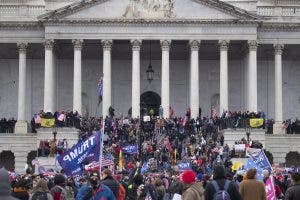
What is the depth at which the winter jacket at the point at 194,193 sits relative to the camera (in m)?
15.8

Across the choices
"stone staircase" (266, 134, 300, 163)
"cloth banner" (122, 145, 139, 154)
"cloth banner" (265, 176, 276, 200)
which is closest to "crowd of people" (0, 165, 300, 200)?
"cloth banner" (265, 176, 276, 200)

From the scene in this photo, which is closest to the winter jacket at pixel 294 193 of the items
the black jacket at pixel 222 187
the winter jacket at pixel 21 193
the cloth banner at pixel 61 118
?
the black jacket at pixel 222 187

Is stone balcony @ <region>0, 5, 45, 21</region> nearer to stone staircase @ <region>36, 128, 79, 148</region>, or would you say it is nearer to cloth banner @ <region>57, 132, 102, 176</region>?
stone staircase @ <region>36, 128, 79, 148</region>

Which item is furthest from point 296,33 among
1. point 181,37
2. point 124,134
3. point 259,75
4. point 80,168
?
point 80,168

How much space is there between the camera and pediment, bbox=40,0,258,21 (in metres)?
65.1

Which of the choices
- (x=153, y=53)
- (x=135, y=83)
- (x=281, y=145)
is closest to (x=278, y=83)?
(x=281, y=145)

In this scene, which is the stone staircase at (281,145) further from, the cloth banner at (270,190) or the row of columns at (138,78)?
the cloth banner at (270,190)

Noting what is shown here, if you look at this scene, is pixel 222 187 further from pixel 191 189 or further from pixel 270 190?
pixel 270 190

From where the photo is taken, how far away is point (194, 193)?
1591cm

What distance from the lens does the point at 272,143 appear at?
6319 cm

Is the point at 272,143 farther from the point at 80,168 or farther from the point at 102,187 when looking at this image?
the point at 102,187

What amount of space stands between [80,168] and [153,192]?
3107mm

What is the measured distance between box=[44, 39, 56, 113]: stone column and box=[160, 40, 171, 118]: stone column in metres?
9.28

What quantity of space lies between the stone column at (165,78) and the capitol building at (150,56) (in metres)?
0.08
